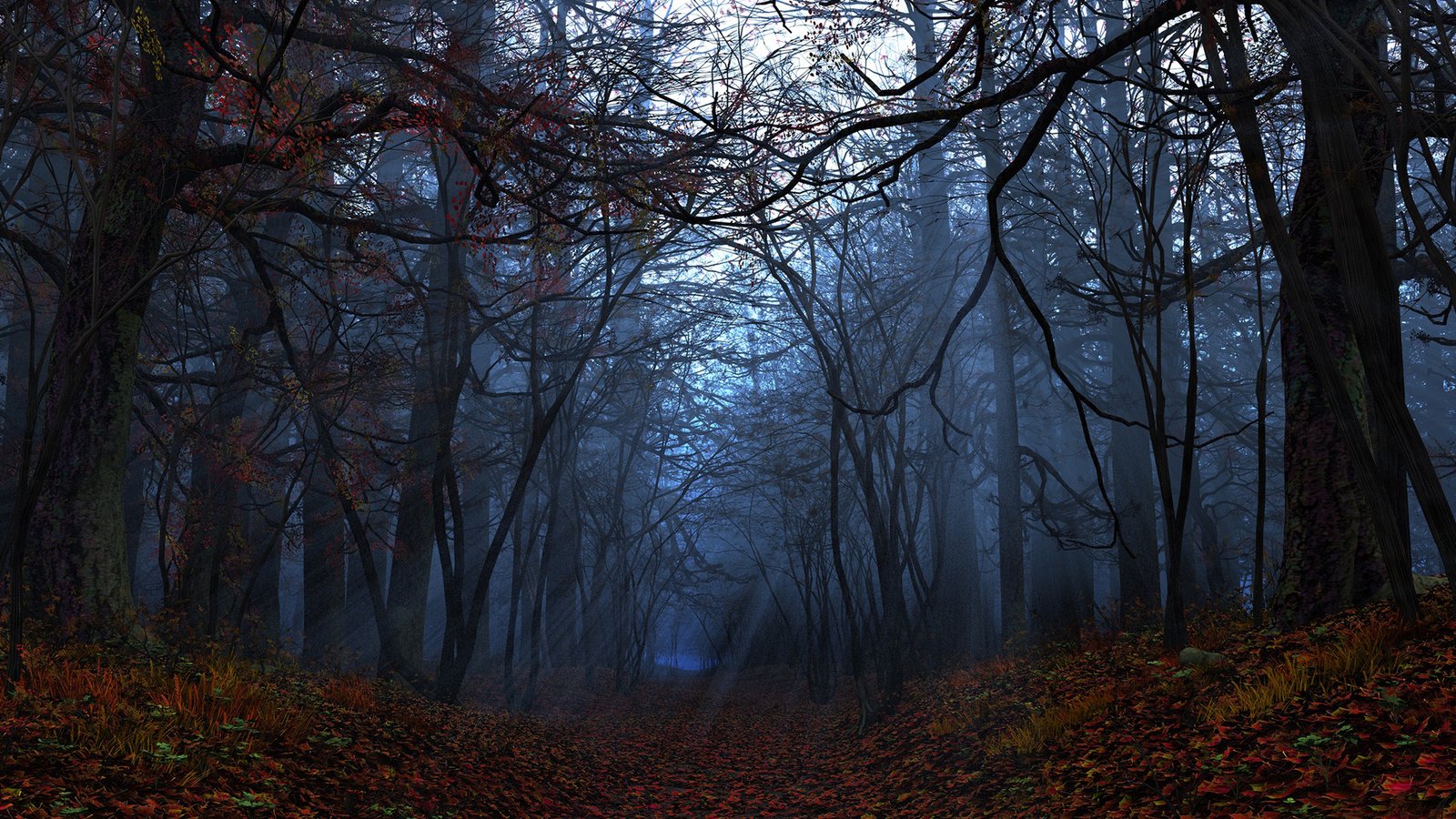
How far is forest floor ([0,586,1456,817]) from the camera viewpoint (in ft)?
12.3

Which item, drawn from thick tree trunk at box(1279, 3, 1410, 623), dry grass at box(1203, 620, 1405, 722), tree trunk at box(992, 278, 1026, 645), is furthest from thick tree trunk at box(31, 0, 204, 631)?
tree trunk at box(992, 278, 1026, 645)

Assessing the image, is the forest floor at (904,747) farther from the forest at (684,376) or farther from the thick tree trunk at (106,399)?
the thick tree trunk at (106,399)

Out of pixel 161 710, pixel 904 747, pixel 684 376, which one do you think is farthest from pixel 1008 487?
pixel 161 710

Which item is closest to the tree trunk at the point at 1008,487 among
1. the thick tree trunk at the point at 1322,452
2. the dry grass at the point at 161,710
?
the thick tree trunk at the point at 1322,452

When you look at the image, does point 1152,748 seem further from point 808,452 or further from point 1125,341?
point 808,452

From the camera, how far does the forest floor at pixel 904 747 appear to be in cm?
374

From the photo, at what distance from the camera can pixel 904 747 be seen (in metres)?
8.29

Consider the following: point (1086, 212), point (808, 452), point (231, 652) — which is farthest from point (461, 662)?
point (1086, 212)

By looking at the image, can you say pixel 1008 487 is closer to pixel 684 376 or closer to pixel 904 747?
pixel 904 747

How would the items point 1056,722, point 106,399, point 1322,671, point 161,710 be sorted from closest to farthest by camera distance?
1. point 1322,671
2. point 161,710
3. point 1056,722
4. point 106,399

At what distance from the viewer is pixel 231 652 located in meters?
7.89

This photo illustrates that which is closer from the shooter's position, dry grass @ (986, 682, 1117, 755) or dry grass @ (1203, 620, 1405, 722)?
dry grass @ (1203, 620, 1405, 722)

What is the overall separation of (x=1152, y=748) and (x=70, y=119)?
22.8 ft

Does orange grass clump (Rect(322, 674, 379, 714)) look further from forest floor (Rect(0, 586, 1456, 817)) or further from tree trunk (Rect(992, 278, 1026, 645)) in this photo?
tree trunk (Rect(992, 278, 1026, 645))
